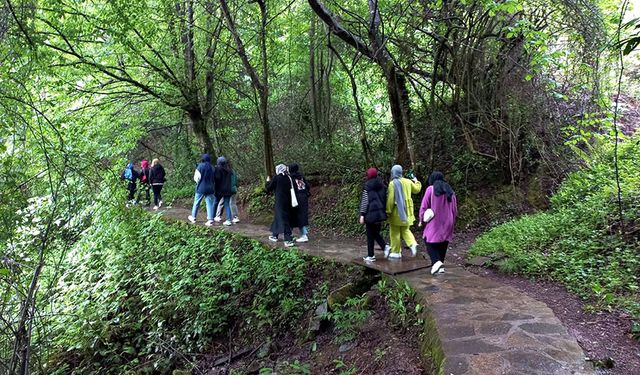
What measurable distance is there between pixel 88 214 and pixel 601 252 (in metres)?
7.82

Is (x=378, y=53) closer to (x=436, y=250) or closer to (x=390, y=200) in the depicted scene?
(x=390, y=200)

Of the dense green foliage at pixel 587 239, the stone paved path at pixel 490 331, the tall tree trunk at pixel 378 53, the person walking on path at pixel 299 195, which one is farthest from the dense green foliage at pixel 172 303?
the tall tree trunk at pixel 378 53

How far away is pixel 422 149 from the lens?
10.7 meters

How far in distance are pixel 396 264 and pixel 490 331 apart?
261cm

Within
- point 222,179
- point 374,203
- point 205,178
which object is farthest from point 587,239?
point 205,178

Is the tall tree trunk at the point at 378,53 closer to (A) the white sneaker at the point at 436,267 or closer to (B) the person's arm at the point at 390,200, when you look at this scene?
(B) the person's arm at the point at 390,200

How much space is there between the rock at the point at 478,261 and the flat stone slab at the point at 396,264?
83 centimetres

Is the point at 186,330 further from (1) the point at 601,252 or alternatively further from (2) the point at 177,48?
(2) the point at 177,48

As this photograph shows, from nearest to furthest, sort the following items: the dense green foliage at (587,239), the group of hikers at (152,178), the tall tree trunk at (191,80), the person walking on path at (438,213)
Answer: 1. the dense green foliage at (587,239)
2. the person walking on path at (438,213)
3. the tall tree trunk at (191,80)
4. the group of hikers at (152,178)

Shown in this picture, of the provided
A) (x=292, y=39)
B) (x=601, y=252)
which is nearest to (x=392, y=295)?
(x=601, y=252)

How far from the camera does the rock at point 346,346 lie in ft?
16.7

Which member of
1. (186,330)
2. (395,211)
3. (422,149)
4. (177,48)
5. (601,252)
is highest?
(177,48)

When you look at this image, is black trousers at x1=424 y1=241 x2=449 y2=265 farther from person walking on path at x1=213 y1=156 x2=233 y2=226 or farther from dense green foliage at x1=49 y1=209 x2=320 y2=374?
person walking on path at x1=213 y1=156 x2=233 y2=226

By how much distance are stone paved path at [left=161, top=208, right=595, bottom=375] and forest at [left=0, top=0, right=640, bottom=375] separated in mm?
224
